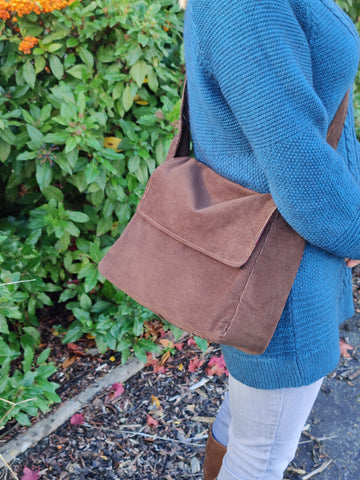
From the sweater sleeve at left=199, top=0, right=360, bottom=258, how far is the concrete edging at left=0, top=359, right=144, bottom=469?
1.54 meters

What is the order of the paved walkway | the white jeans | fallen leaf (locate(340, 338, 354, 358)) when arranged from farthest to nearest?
1. fallen leaf (locate(340, 338, 354, 358))
2. the paved walkway
3. the white jeans

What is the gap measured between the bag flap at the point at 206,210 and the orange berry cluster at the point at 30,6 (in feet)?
2.94

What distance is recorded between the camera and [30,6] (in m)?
1.61

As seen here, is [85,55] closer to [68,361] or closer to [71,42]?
[71,42]

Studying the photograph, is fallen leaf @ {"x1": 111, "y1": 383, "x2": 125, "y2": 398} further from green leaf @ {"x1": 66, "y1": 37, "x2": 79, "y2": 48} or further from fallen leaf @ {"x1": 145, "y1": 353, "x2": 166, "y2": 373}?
green leaf @ {"x1": 66, "y1": 37, "x2": 79, "y2": 48}

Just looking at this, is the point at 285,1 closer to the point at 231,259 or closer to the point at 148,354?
the point at 231,259

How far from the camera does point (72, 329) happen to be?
2.15 m

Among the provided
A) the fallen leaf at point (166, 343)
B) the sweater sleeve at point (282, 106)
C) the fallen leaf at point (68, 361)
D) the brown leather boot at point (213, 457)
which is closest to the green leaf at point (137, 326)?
the fallen leaf at point (166, 343)

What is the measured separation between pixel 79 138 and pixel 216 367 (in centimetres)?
133

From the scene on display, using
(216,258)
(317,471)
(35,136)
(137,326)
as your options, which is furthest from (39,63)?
(317,471)

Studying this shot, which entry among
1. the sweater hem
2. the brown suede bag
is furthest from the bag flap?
the sweater hem

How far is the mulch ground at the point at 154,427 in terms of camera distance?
1.82 meters

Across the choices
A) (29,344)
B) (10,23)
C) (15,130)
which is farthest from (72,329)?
(10,23)

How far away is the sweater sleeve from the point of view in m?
0.78
